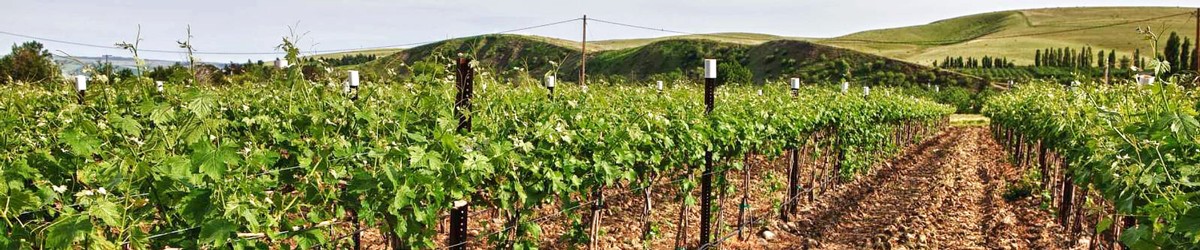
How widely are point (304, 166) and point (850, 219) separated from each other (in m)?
7.09

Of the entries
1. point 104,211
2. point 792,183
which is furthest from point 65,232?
point 792,183

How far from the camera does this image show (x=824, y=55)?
82812mm

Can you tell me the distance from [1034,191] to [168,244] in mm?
10603

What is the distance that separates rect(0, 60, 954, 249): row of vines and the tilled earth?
1230mm

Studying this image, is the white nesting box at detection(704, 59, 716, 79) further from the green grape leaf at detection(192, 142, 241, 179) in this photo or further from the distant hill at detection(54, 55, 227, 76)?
the green grape leaf at detection(192, 142, 241, 179)

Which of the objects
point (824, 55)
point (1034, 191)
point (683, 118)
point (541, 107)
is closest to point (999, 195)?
point (1034, 191)

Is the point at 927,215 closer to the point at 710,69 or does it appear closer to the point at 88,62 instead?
the point at 710,69

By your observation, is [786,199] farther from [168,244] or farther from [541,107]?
[168,244]

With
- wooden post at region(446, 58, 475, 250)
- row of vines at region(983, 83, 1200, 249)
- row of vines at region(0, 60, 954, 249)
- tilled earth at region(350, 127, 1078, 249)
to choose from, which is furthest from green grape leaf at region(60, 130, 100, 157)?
row of vines at region(983, 83, 1200, 249)

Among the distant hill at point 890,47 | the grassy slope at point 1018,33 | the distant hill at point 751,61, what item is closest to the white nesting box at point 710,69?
the distant hill at point 890,47

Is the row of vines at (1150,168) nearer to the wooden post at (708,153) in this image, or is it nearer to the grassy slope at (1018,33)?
the wooden post at (708,153)

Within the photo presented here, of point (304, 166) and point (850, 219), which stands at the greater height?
point (304, 166)

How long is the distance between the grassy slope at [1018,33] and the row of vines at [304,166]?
92.3m

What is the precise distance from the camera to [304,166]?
281cm
